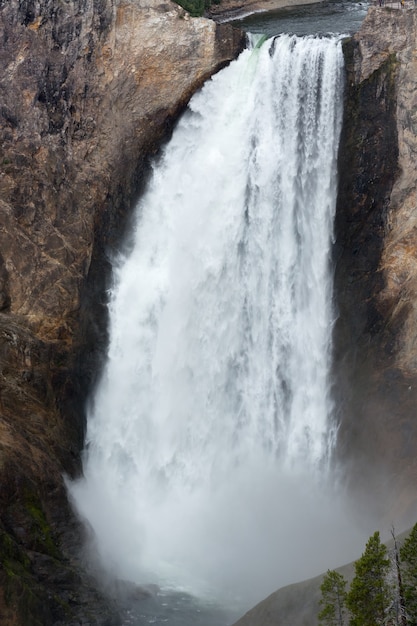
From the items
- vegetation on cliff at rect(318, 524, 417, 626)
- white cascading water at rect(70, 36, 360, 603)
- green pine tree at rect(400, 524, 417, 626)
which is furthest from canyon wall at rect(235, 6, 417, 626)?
vegetation on cliff at rect(318, 524, 417, 626)

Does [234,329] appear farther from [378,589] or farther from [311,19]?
[311,19]

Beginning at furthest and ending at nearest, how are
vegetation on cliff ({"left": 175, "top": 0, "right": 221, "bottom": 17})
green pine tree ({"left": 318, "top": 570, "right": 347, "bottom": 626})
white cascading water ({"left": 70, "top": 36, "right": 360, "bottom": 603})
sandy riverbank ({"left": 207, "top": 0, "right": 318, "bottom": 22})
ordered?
sandy riverbank ({"left": 207, "top": 0, "right": 318, "bottom": 22}) → vegetation on cliff ({"left": 175, "top": 0, "right": 221, "bottom": 17}) → white cascading water ({"left": 70, "top": 36, "right": 360, "bottom": 603}) → green pine tree ({"left": 318, "top": 570, "right": 347, "bottom": 626})

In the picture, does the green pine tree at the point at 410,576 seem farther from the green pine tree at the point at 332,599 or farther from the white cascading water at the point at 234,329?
the white cascading water at the point at 234,329

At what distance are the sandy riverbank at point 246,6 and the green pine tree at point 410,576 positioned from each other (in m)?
39.1

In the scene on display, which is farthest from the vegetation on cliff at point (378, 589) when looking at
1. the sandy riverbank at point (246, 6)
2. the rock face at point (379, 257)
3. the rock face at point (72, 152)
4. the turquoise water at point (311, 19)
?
the sandy riverbank at point (246, 6)

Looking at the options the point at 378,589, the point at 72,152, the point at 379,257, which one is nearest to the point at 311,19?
the point at 72,152

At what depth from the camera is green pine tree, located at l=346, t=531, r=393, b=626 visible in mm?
24344

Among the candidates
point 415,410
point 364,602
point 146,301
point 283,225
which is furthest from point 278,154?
point 364,602

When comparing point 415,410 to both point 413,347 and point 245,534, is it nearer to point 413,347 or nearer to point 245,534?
point 413,347

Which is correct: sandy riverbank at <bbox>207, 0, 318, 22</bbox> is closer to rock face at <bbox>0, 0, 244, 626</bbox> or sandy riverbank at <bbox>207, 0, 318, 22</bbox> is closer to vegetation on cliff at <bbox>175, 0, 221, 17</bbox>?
vegetation on cliff at <bbox>175, 0, 221, 17</bbox>

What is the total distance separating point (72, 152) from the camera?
40.8m

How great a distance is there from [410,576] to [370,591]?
1.86 meters

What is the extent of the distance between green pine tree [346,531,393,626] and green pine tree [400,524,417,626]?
62 centimetres

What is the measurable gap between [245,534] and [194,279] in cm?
1288
